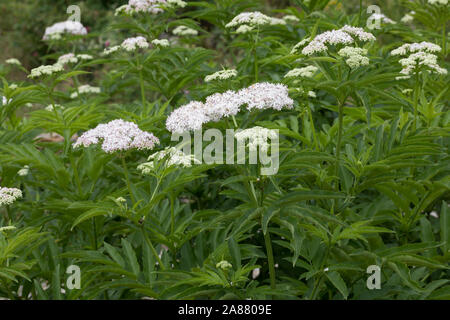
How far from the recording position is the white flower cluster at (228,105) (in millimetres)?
2254

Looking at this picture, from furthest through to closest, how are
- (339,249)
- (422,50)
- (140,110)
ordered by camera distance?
(140,110) → (422,50) → (339,249)

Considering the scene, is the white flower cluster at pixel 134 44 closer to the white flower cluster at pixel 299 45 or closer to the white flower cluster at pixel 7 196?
the white flower cluster at pixel 299 45

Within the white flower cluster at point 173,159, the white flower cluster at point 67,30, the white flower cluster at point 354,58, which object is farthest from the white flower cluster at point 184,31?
the white flower cluster at point 354,58

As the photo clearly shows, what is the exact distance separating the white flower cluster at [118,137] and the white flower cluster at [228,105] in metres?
0.19

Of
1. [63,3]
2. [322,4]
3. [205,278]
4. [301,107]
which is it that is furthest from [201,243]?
[63,3]

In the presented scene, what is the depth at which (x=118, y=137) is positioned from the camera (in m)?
2.42

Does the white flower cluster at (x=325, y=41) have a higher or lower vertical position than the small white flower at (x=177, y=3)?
lower

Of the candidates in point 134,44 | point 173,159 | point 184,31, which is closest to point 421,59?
point 173,159

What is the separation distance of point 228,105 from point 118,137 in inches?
21.4

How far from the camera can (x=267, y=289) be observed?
2.22m

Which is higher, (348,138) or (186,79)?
(186,79)

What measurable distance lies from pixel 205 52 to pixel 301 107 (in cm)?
99

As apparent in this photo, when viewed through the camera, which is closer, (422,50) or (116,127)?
(116,127)

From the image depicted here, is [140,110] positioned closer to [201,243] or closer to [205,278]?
[201,243]
